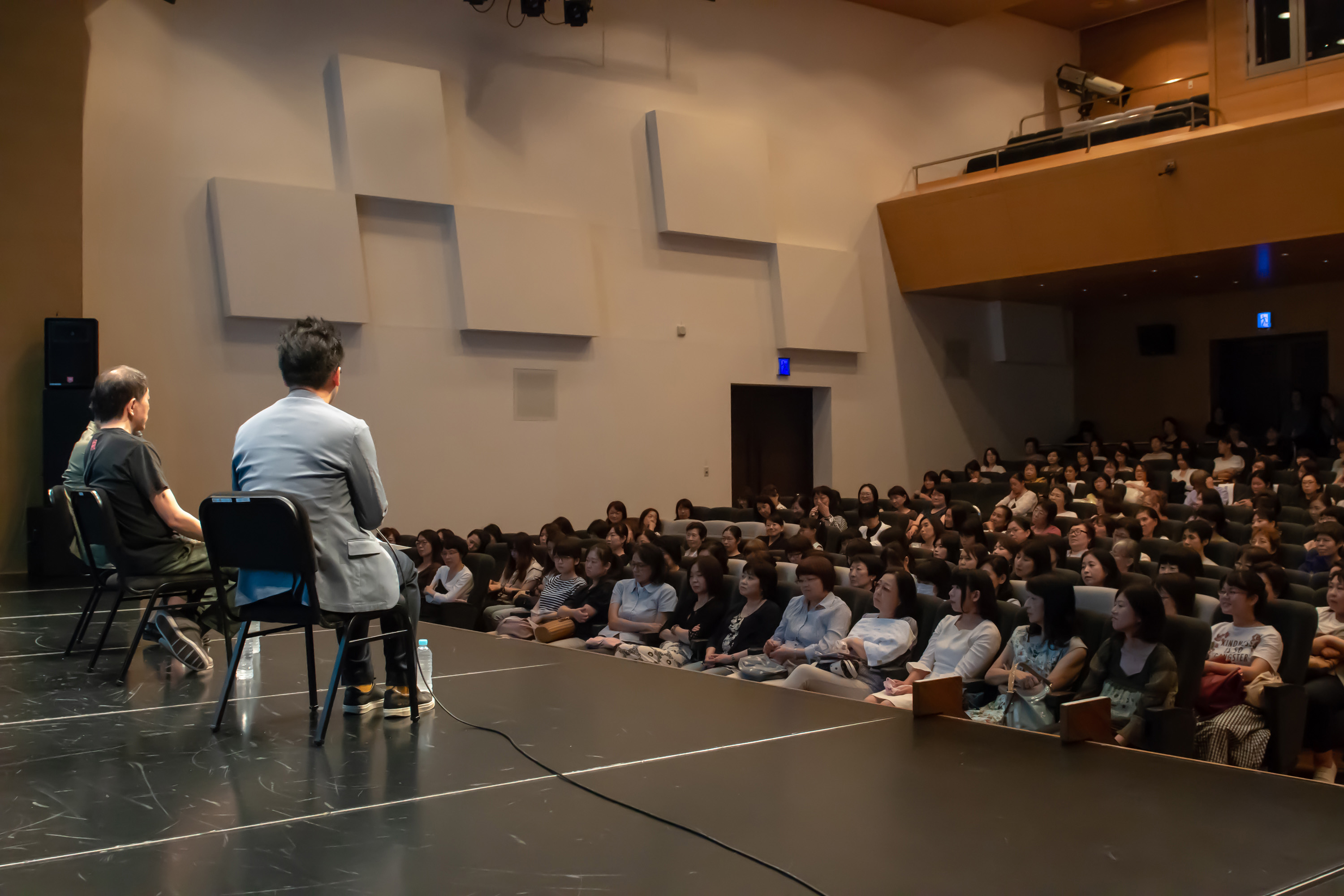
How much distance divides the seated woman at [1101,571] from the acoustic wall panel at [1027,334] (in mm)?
10048

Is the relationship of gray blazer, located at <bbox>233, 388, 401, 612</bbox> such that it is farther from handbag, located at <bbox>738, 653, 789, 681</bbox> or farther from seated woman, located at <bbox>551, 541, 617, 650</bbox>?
seated woman, located at <bbox>551, 541, 617, 650</bbox>

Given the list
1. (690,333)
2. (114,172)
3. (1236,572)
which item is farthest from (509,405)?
(1236,572)

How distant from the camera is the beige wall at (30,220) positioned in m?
8.02

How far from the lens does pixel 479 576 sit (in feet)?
23.4

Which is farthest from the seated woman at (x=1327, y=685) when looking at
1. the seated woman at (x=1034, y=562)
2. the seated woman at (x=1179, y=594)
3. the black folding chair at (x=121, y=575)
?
the black folding chair at (x=121, y=575)

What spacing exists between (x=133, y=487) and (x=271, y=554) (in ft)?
3.99

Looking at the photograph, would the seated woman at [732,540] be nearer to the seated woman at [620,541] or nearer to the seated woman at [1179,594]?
the seated woman at [620,541]

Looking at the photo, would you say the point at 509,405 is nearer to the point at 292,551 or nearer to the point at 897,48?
the point at 897,48

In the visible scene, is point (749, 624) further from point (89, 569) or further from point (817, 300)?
point (817, 300)

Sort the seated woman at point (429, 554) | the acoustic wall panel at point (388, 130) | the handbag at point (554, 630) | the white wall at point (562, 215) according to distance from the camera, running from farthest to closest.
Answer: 1. the acoustic wall panel at point (388, 130)
2. the white wall at point (562, 215)
3. the seated woman at point (429, 554)
4. the handbag at point (554, 630)

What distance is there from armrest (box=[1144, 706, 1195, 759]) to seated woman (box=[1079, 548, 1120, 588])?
100cm

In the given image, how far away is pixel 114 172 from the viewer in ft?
28.4

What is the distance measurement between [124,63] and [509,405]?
4348 millimetres

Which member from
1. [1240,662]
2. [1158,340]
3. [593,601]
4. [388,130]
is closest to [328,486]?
[1240,662]
